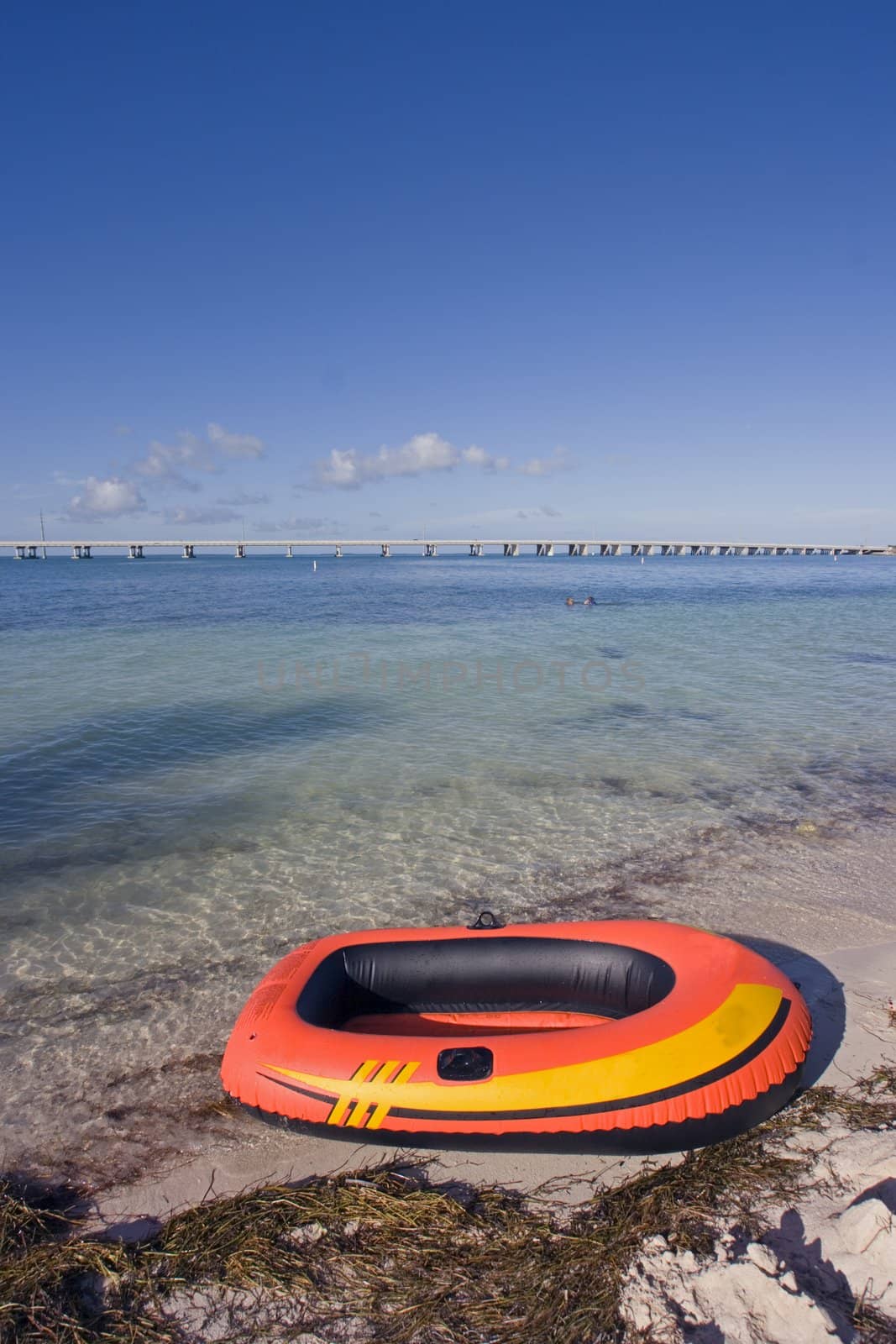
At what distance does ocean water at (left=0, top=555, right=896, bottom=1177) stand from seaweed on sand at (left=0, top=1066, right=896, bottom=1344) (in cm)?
87

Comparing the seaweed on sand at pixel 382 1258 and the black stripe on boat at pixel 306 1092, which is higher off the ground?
the black stripe on boat at pixel 306 1092

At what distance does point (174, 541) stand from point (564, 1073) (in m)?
138

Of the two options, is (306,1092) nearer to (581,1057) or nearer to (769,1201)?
(581,1057)

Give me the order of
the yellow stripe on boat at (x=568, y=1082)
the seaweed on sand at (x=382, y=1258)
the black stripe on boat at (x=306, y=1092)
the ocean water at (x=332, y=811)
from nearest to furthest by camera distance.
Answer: the seaweed on sand at (x=382, y=1258), the yellow stripe on boat at (x=568, y=1082), the black stripe on boat at (x=306, y=1092), the ocean water at (x=332, y=811)

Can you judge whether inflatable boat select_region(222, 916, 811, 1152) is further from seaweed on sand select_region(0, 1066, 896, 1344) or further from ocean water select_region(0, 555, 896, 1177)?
ocean water select_region(0, 555, 896, 1177)

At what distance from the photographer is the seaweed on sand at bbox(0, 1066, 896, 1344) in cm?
273

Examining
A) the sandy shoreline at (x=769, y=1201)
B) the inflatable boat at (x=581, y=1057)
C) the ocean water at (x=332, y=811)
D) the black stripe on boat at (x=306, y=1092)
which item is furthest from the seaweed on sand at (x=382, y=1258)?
the ocean water at (x=332, y=811)

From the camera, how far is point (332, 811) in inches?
355

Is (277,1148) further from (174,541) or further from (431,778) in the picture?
(174,541)

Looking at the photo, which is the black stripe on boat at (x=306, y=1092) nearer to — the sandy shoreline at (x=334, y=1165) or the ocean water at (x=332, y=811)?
the sandy shoreline at (x=334, y=1165)

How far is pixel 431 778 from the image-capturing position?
1020 cm

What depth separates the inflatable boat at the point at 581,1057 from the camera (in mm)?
3242

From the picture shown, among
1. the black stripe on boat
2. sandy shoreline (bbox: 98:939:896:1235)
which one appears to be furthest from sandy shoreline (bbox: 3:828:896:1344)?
the black stripe on boat

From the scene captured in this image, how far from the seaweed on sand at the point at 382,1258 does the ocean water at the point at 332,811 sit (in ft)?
2.86
